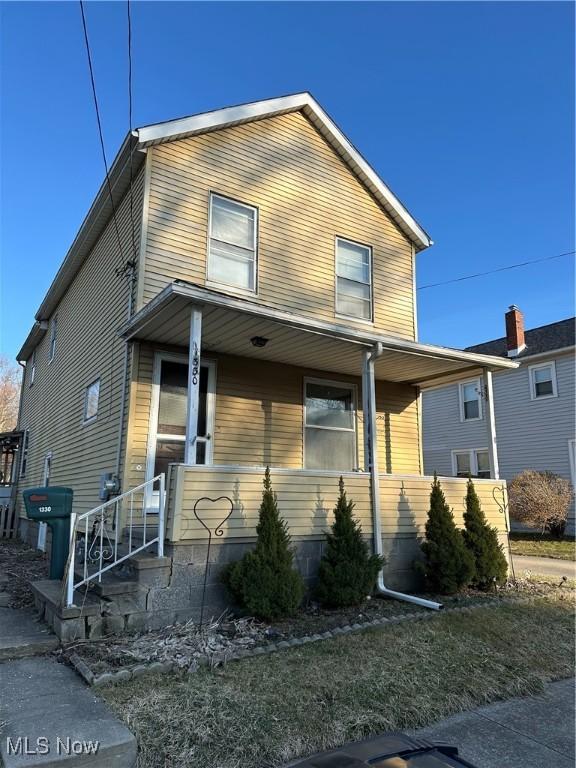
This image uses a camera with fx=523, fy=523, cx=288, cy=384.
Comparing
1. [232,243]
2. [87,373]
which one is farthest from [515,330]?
[87,373]

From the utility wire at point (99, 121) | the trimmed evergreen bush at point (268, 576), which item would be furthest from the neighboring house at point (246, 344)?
the trimmed evergreen bush at point (268, 576)

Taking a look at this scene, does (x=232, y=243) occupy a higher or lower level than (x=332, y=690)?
higher

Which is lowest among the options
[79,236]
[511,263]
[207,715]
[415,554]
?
[207,715]

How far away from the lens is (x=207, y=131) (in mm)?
8531

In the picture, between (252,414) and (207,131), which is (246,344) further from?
(207,131)

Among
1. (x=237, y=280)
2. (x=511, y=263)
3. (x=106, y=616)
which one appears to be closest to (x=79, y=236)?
(x=237, y=280)

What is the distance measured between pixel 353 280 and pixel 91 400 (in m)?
5.22

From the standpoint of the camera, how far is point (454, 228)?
17.2 metres

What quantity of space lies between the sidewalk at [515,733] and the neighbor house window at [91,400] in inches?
268

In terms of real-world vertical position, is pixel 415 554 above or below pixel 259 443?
below

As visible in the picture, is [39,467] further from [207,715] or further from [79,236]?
[207,715]

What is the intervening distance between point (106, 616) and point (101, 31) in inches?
257

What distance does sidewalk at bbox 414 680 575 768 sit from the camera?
10.5ft

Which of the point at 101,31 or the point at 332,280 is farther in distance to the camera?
the point at 332,280
